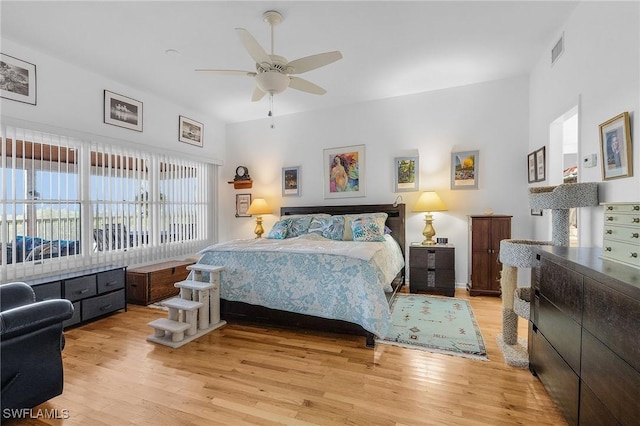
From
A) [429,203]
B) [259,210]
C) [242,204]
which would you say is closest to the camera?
[429,203]

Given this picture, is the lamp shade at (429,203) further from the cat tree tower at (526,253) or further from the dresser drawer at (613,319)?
the dresser drawer at (613,319)

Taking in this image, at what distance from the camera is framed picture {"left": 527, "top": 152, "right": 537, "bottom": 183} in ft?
11.6

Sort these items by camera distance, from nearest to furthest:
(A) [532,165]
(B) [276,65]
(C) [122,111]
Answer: (B) [276,65] → (A) [532,165] → (C) [122,111]

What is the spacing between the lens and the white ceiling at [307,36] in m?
2.43

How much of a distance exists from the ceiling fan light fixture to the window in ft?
8.62

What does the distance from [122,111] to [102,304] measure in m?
2.48

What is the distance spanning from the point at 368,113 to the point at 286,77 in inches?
98.8

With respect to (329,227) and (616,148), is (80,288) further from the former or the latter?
(616,148)

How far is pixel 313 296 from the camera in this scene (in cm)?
265

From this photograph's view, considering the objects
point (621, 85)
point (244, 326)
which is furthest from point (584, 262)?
point (244, 326)

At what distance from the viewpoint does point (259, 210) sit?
5.11m

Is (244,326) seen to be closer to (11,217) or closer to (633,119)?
(11,217)

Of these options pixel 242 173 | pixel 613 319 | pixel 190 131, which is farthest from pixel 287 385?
pixel 190 131

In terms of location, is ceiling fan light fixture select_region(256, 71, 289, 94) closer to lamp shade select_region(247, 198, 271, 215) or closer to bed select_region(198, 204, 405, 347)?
bed select_region(198, 204, 405, 347)
